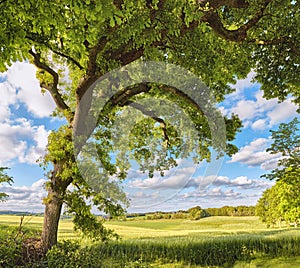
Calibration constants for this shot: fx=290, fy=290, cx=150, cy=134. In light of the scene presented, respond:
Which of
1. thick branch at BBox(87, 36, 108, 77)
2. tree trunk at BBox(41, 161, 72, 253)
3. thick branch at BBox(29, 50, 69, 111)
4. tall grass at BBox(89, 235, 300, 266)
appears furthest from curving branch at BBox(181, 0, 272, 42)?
tall grass at BBox(89, 235, 300, 266)

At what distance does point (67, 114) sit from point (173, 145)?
5.58 metres

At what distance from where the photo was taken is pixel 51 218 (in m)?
9.48

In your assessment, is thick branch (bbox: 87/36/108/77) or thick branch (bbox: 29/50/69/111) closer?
thick branch (bbox: 87/36/108/77)

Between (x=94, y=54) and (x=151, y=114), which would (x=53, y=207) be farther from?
(x=151, y=114)

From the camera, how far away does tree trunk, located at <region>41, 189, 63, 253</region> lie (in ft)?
→ 30.9

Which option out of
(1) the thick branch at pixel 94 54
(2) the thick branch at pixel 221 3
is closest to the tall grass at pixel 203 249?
(1) the thick branch at pixel 94 54

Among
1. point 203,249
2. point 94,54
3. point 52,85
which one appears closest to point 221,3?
point 94,54

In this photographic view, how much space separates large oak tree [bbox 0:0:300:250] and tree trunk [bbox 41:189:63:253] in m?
0.03

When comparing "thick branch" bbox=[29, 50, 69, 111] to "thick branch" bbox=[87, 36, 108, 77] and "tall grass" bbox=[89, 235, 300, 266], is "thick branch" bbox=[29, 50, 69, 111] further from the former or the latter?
"tall grass" bbox=[89, 235, 300, 266]

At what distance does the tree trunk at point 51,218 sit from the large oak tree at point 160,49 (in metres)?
0.03

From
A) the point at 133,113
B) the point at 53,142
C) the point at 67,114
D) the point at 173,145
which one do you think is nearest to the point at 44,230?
the point at 53,142

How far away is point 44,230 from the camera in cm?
952

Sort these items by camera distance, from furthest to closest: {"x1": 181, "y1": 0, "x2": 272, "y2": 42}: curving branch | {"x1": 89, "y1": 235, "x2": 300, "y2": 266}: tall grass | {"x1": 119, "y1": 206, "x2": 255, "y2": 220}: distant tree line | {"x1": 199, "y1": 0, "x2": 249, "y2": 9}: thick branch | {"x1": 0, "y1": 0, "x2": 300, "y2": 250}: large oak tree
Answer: {"x1": 119, "y1": 206, "x2": 255, "y2": 220}: distant tree line < {"x1": 89, "y1": 235, "x2": 300, "y2": 266}: tall grass < {"x1": 181, "y1": 0, "x2": 272, "y2": 42}: curving branch < {"x1": 199, "y1": 0, "x2": 249, "y2": 9}: thick branch < {"x1": 0, "y1": 0, "x2": 300, "y2": 250}: large oak tree

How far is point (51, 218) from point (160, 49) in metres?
6.60
